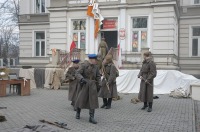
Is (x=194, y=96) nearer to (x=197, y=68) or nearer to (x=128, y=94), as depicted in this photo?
(x=128, y=94)

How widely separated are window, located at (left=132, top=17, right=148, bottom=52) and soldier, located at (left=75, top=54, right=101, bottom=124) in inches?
464

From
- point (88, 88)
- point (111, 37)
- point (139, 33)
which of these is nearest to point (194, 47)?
point (139, 33)

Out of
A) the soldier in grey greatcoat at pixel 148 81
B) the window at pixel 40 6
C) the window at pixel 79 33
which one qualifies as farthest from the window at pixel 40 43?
the soldier in grey greatcoat at pixel 148 81

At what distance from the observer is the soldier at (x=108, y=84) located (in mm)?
11688

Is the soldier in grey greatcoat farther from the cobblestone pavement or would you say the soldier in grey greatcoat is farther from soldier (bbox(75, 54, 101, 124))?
soldier (bbox(75, 54, 101, 124))

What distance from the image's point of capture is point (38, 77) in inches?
788

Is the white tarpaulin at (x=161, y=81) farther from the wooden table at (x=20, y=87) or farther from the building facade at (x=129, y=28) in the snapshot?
the wooden table at (x=20, y=87)

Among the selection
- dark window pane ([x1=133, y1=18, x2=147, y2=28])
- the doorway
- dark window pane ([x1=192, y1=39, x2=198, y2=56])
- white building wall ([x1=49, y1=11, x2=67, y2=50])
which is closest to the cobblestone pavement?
dark window pane ([x1=133, y1=18, x2=147, y2=28])

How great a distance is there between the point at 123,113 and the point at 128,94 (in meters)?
5.90

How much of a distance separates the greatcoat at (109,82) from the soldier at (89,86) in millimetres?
2380

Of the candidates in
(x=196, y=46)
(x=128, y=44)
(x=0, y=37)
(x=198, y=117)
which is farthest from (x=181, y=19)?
(x=0, y=37)

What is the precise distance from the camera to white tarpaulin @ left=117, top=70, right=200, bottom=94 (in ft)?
55.4

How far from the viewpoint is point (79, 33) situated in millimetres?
22062

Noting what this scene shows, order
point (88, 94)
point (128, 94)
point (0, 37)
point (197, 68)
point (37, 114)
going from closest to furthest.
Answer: point (88, 94) → point (37, 114) → point (128, 94) → point (197, 68) → point (0, 37)
